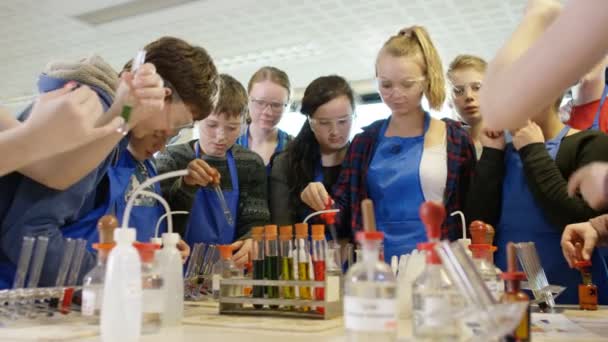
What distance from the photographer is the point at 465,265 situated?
90 cm

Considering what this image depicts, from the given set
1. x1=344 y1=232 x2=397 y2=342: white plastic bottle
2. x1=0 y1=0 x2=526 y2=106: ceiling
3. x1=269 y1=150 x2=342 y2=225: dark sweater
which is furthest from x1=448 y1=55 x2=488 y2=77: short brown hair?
x1=0 y1=0 x2=526 y2=106: ceiling

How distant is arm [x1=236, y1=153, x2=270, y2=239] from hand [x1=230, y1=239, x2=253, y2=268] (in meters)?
0.33

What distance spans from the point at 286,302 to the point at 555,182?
1098 mm

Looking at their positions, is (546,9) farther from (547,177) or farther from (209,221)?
(209,221)

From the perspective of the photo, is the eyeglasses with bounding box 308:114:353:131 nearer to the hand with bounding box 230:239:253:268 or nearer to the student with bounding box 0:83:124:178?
the hand with bounding box 230:239:253:268

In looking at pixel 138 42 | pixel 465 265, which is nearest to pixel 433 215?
pixel 465 265

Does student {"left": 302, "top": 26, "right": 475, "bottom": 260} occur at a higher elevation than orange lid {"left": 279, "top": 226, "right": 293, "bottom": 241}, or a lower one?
higher

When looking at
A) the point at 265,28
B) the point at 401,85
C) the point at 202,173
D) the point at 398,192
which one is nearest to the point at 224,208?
the point at 202,173

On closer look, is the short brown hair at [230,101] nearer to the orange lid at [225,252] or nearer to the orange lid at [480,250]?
the orange lid at [225,252]

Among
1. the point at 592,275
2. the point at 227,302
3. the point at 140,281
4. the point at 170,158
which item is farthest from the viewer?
the point at 170,158

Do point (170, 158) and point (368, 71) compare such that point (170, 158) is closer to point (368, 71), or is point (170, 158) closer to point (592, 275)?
point (592, 275)

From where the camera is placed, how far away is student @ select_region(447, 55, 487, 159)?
2.53 m

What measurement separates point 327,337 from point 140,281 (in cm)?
38

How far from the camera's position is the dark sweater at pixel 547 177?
1.97 meters
